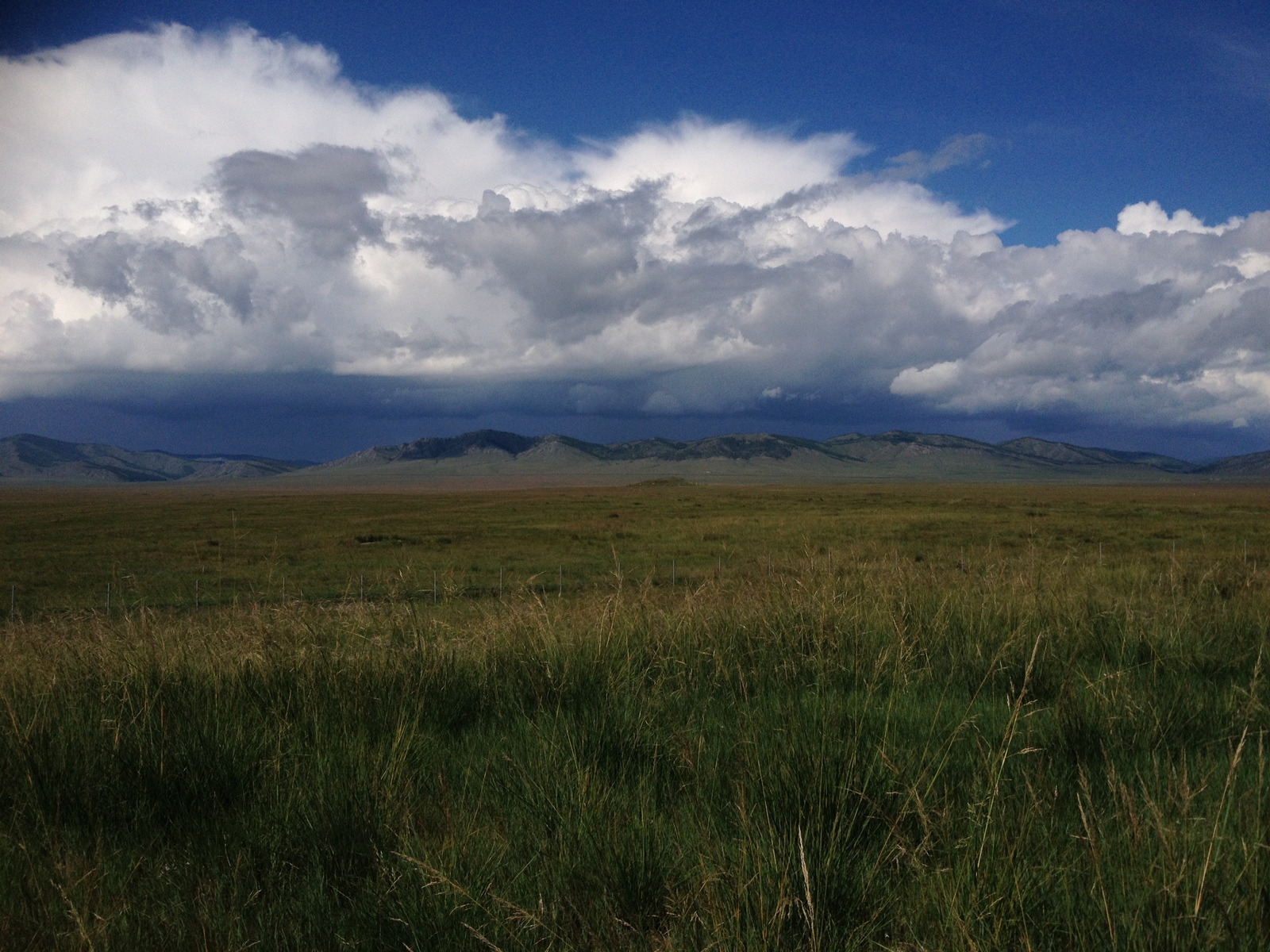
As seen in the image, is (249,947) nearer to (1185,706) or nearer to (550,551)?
(1185,706)

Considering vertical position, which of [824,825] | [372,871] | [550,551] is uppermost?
[824,825]

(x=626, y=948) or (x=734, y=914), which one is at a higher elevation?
(x=734, y=914)

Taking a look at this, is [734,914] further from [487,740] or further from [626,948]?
[487,740]

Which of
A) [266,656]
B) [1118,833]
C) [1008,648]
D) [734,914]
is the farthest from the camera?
[1008,648]

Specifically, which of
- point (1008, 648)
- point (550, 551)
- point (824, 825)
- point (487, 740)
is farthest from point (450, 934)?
point (550, 551)

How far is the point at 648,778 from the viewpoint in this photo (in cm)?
409

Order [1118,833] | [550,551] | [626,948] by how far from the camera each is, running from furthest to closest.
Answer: [550,551] < [1118,833] < [626,948]

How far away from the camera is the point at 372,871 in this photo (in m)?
3.38

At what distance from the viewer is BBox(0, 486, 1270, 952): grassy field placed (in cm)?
279

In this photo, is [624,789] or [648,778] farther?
[648,778]

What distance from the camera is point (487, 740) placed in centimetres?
485

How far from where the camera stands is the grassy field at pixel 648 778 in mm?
2793

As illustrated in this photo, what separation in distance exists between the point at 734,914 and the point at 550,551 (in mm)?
43453

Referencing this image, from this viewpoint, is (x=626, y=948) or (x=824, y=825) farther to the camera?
(x=824, y=825)
